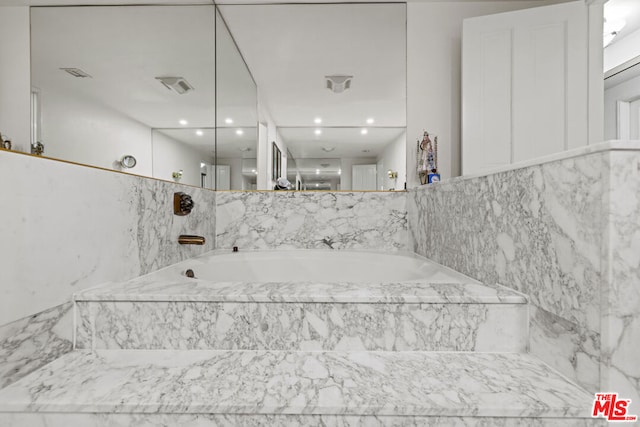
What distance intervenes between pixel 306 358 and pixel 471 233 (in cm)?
70

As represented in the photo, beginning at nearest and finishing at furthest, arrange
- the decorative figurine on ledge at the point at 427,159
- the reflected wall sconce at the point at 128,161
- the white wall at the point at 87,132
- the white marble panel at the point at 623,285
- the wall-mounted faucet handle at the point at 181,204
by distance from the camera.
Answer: the white marble panel at the point at 623,285, the white wall at the point at 87,132, the reflected wall sconce at the point at 128,161, the wall-mounted faucet handle at the point at 181,204, the decorative figurine on ledge at the point at 427,159

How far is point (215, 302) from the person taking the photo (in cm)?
79

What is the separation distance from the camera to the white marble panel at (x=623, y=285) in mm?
544

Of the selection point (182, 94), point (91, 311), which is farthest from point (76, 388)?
point (182, 94)

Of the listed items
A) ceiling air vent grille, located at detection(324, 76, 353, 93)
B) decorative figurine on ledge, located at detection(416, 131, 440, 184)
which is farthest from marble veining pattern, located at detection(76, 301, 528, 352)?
ceiling air vent grille, located at detection(324, 76, 353, 93)

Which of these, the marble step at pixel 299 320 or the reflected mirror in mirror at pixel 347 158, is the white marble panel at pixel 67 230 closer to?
the marble step at pixel 299 320

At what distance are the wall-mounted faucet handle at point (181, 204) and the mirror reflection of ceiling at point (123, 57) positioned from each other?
30 cm

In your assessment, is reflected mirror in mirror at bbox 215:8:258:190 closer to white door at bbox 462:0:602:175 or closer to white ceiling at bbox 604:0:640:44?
white door at bbox 462:0:602:175

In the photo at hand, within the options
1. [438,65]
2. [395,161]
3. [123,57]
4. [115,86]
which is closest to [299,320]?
[115,86]

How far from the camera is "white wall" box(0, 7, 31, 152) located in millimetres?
565

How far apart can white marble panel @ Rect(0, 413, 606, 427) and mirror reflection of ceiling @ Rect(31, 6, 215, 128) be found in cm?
71

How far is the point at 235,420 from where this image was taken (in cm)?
57

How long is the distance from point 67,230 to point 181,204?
558mm

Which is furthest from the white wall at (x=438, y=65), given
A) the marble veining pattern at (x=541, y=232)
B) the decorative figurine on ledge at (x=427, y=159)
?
the marble veining pattern at (x=541, y=232)
